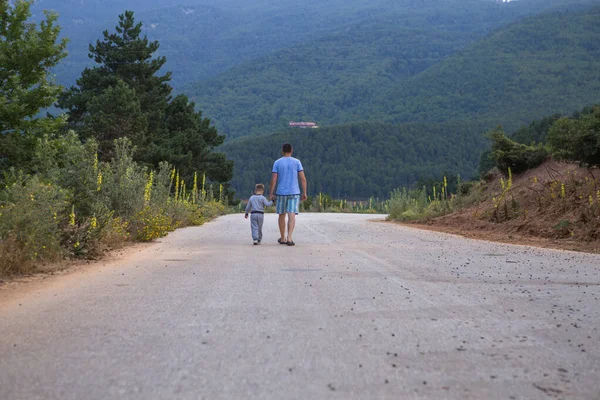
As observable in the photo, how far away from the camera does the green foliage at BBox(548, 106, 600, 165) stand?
1691cm

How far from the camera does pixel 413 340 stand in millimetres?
5234

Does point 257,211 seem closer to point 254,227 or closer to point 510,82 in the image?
point 254,227

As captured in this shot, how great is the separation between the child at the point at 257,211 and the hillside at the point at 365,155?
99179mm

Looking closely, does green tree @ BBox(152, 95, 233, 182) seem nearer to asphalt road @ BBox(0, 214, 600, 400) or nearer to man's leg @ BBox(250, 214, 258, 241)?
man's leg @ BBox(250, 214, 258, 241)

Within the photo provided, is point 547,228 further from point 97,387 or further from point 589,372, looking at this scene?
point 97,387

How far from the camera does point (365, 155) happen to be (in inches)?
5167

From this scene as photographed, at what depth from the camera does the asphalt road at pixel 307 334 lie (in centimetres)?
414

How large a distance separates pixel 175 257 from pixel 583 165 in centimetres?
1150

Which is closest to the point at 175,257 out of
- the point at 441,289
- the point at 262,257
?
the point at 262,257

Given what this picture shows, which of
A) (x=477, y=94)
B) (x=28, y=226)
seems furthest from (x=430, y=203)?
(x=477, y=94)

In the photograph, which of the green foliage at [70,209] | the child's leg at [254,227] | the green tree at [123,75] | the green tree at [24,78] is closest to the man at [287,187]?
the child's leg at [254,227]

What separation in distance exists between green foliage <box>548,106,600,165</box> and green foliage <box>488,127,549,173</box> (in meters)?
4.73

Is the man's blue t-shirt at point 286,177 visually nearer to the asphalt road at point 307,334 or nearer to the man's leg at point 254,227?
the man's leg at point 254,227

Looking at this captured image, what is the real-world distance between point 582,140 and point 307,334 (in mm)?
13681
